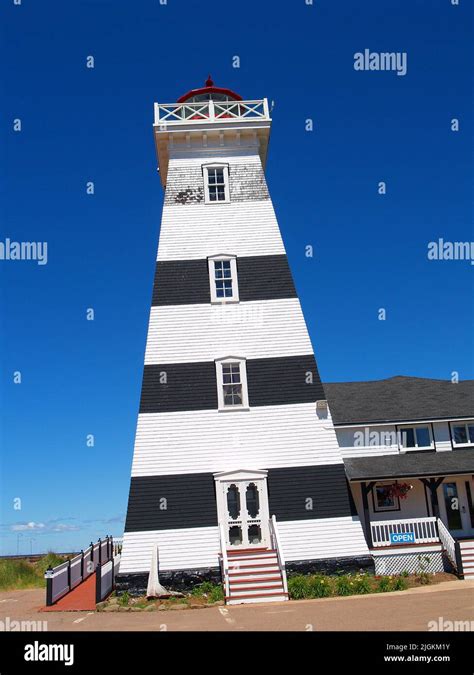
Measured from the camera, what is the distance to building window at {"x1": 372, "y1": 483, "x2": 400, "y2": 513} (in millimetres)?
21969

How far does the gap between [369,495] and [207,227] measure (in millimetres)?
11822

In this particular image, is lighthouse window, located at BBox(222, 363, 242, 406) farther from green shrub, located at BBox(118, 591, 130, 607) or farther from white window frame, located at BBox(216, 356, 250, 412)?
green shrub, located at BBox(118, 591, 130, 607)

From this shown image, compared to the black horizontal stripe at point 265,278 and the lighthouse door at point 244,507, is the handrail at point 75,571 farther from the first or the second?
the black horizontal stripe at point 265,278

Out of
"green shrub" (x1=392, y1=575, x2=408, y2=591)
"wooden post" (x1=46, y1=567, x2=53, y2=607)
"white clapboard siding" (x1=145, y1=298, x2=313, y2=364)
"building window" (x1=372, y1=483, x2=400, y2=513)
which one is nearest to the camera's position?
"green shrub" (x1=392, y1=575, x2=408, y2=591)

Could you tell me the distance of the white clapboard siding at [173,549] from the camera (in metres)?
16.9

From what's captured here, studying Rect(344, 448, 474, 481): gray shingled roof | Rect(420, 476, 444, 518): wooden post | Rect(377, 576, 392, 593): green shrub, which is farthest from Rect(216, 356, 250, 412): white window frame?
Rect(420, 476, 444, 518): wooden post

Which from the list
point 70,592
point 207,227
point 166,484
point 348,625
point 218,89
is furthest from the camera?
point 218,89

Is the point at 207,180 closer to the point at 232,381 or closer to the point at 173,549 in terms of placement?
the point at 232,381

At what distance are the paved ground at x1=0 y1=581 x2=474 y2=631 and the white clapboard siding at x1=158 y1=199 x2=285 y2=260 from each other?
11.5 m

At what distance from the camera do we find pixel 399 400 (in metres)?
25.2
